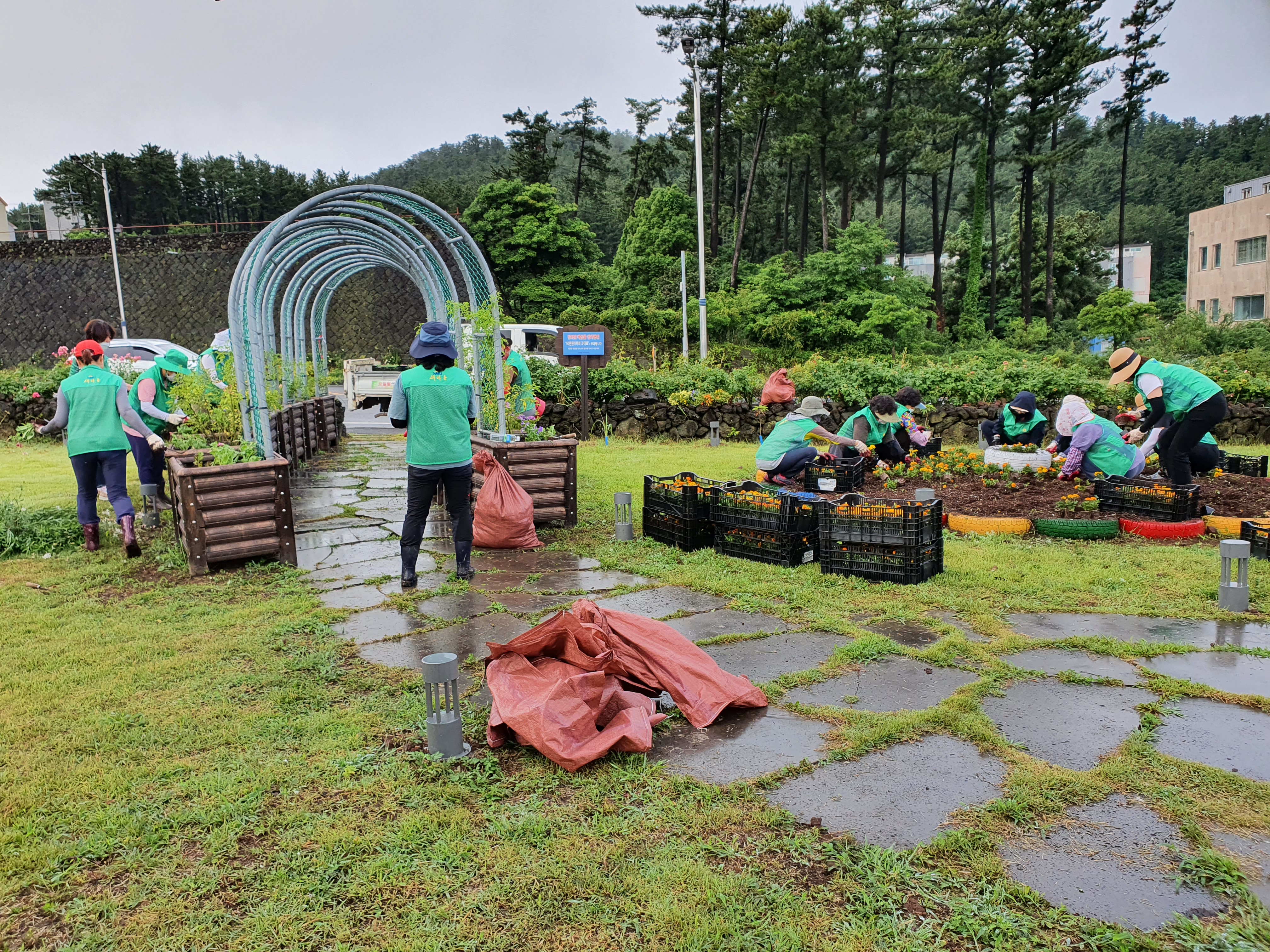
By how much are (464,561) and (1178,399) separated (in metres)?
6.40

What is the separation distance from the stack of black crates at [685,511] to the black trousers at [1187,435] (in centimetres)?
413

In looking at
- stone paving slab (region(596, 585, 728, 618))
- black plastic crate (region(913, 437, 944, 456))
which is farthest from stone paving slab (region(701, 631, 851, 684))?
black plastic crate (region(913, 437, 944, 456))

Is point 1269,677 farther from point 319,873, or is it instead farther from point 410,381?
point 410,381

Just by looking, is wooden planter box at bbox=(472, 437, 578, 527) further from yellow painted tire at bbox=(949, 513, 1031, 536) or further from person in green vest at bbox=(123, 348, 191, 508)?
yellow painted tire at bbox=(949, 513, 1031, 536)

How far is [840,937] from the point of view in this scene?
7.63 ft

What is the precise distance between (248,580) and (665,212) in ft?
112

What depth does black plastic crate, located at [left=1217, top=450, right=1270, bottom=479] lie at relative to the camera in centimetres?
877

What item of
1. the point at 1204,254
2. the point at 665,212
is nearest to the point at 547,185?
the point at 665,212

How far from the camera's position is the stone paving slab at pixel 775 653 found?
4.30 metres

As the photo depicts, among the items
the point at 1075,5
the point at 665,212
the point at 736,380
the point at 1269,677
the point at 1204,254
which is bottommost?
the point at 1269,677

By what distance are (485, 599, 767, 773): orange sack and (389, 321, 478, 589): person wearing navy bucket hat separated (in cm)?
218

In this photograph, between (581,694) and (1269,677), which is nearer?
(581,694)

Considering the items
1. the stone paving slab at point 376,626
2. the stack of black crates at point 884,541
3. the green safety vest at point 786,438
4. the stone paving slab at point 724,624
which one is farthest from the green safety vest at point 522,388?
the stone paving slab at point 724,624

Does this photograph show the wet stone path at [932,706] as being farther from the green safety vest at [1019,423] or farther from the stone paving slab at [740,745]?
the green safety vest at [1019,423]
